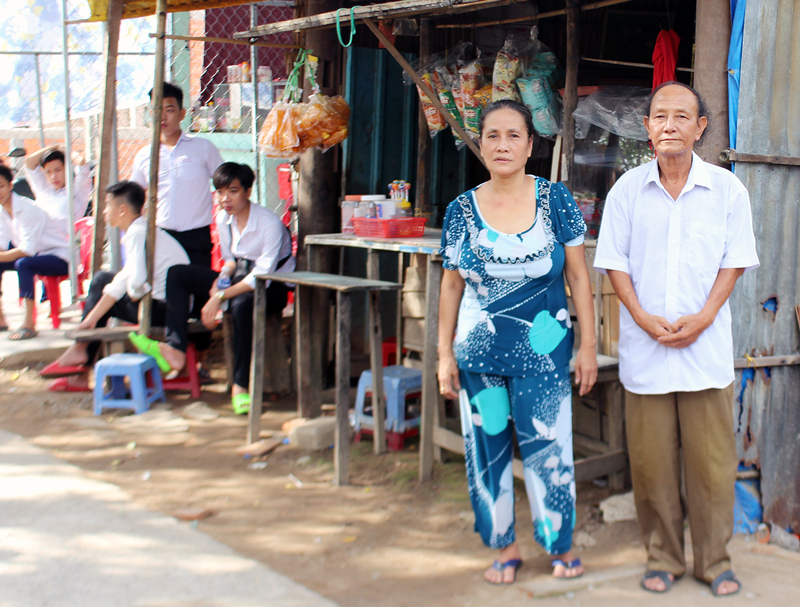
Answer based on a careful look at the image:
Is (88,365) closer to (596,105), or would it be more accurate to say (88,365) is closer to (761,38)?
(596,105)

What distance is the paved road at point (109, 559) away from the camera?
2.66 meters

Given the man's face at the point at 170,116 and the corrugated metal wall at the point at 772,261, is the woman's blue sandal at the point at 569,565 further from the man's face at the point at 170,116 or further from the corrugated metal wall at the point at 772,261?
the man's face at the point at 170,116

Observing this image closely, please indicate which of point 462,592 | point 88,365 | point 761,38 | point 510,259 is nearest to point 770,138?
point 761,38

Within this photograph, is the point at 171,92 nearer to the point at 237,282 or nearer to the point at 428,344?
the point at 237,282

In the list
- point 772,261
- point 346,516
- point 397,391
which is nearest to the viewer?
point 772,261

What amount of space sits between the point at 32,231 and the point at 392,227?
4.15 m

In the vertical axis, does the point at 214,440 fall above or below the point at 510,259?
below

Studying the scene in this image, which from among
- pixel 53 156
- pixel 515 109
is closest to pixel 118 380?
pixel 53 156

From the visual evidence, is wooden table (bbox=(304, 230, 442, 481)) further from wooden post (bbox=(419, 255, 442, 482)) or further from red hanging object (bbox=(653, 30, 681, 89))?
red hanging object (bbox=(653, 30, 681, 89))

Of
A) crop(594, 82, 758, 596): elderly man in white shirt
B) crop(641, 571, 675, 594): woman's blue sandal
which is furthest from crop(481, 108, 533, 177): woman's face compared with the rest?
crop(641, 571, 675, 594): woman's blue sandal

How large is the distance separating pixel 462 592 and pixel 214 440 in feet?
7.18

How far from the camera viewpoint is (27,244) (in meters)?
6.88

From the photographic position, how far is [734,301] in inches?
120

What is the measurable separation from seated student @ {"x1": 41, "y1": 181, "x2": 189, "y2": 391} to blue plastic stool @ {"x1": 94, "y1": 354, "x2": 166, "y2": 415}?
1.49 feet
